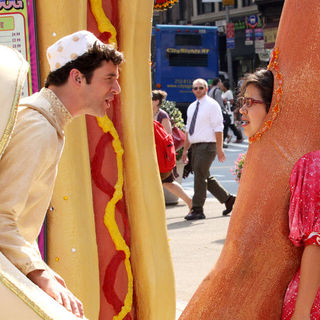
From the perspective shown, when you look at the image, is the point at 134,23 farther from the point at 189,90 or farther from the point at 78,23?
the point at 189,90

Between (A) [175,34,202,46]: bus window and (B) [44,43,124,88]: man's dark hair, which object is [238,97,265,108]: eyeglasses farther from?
(A) [175,34,202,46]: bus window

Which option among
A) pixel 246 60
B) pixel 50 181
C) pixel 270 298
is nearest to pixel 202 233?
pixel 270 298

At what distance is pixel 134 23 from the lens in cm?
414

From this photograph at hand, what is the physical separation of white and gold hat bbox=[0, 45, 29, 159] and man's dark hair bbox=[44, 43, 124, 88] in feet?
1.17

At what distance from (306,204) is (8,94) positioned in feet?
3.60

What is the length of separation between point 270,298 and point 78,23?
1678 mm

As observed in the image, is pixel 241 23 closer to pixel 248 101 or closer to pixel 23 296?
pixel 248 101

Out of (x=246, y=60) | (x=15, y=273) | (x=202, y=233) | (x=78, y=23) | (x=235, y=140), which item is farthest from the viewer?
(x=246, y=60)

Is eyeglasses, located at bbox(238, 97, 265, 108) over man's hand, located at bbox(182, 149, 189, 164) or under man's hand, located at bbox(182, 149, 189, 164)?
over

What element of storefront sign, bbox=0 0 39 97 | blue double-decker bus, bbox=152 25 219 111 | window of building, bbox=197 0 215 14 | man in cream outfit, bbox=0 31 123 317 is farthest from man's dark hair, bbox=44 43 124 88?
window of building, bbox=197 0 215 14

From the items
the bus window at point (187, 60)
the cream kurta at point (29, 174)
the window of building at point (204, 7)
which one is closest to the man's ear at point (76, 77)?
the cream kurta at point (29, 174)

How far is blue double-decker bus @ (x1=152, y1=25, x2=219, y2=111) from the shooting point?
78.1ft

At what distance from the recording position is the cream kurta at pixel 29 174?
236 centimetres

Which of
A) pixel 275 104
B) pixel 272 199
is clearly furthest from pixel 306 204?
pixel 275 104
